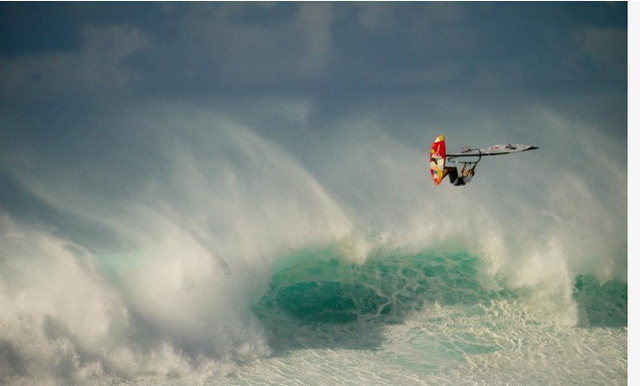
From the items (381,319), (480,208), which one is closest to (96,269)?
(381,319)

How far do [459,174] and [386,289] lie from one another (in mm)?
4447

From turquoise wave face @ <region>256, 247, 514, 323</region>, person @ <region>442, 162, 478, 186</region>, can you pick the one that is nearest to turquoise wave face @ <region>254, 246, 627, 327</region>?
turquoise wave face @ <region>256, 247, 514, 323</region>

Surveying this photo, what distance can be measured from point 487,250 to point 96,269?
32.4 ft

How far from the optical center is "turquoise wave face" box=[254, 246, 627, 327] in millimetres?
10109

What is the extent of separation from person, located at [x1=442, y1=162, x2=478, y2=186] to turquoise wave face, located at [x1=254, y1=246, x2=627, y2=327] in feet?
13.3

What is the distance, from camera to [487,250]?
12188 millimetres

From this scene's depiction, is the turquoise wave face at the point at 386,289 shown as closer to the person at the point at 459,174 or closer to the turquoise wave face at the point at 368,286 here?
the turquoise wave face at the point at 368,286

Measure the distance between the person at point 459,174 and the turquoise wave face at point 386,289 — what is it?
13.3ft

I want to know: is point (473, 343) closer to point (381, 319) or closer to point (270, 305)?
point (381, 319)

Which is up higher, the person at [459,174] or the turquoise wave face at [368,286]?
Answer: the person at [459,174]

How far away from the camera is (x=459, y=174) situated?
24.6 feet

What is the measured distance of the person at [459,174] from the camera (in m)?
7.28

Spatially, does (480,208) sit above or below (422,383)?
above

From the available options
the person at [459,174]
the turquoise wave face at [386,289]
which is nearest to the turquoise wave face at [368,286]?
the turquoise wave face at [386,289]
